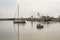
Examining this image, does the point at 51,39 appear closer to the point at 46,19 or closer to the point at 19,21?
the point at 19,21

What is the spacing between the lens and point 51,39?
8.14 meters

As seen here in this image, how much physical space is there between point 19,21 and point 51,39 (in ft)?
51.7

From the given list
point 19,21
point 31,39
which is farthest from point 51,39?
point 19,21

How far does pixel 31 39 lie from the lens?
8078 millimetres

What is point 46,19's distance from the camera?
98.8 feet

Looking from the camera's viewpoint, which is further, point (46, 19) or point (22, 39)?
point (46, 19)

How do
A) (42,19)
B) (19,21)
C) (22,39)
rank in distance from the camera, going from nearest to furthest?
1. (22,39)
2. (19,21)
3. (42,19)

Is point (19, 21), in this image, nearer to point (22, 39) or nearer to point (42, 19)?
point (42, 19)

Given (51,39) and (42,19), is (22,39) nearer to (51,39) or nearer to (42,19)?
(51,39)

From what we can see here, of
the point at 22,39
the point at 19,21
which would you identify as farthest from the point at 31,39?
the point at 19,21

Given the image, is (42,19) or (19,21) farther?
(42,19)

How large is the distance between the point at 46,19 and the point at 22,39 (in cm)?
2234

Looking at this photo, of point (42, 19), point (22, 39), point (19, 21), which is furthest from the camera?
point (42, 19)

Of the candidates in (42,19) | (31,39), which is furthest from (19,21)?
(31,39)
